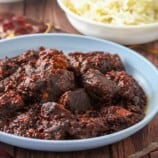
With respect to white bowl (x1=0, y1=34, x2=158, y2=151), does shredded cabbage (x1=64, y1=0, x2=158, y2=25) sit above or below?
above

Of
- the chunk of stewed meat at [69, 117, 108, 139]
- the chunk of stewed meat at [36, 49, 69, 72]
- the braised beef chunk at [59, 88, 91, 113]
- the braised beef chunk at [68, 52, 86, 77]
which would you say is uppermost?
the chunk of stewed meat at [36, 49, 69, 72]

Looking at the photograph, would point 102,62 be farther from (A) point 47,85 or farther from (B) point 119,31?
(B) point 119,31

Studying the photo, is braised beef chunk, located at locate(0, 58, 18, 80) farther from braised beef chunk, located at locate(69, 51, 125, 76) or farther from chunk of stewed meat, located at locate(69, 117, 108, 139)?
chunk of stewed meat, located at locate(69, 117, 108, 139)

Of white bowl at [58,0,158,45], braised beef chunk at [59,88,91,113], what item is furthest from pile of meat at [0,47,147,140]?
white bowl at [58,0,158,45]

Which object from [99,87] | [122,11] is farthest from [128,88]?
[122,11]

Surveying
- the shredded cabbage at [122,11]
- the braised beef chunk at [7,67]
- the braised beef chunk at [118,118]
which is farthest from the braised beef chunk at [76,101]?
the shredded cabbage at [122,11]

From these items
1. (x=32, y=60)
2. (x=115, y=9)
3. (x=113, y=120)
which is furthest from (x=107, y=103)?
(x=115, y=9)
